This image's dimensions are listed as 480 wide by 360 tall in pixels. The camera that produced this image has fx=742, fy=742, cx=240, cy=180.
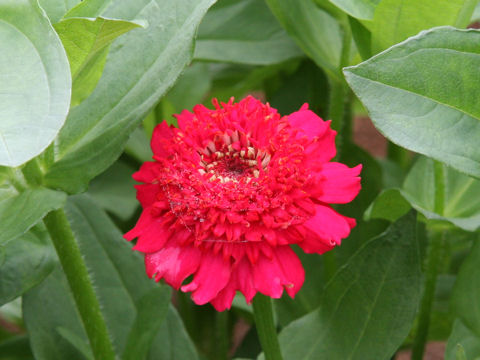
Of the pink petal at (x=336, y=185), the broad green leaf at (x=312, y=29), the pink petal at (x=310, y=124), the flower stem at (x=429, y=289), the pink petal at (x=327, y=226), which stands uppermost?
the pink petal at (x=310, y=124)


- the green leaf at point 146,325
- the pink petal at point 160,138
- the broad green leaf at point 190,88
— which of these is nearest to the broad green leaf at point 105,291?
the green leaf at point 146,325

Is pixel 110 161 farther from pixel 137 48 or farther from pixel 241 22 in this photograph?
pixel 241 22

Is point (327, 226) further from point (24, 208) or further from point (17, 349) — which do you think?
point (17, 349)

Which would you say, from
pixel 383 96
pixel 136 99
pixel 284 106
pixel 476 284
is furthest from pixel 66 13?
pixel 284 106

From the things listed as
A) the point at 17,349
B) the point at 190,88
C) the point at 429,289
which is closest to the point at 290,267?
→ the point at 429,289

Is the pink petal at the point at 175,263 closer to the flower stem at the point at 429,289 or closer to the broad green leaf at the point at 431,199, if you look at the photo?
the broad green leaf at the point at 431,199
